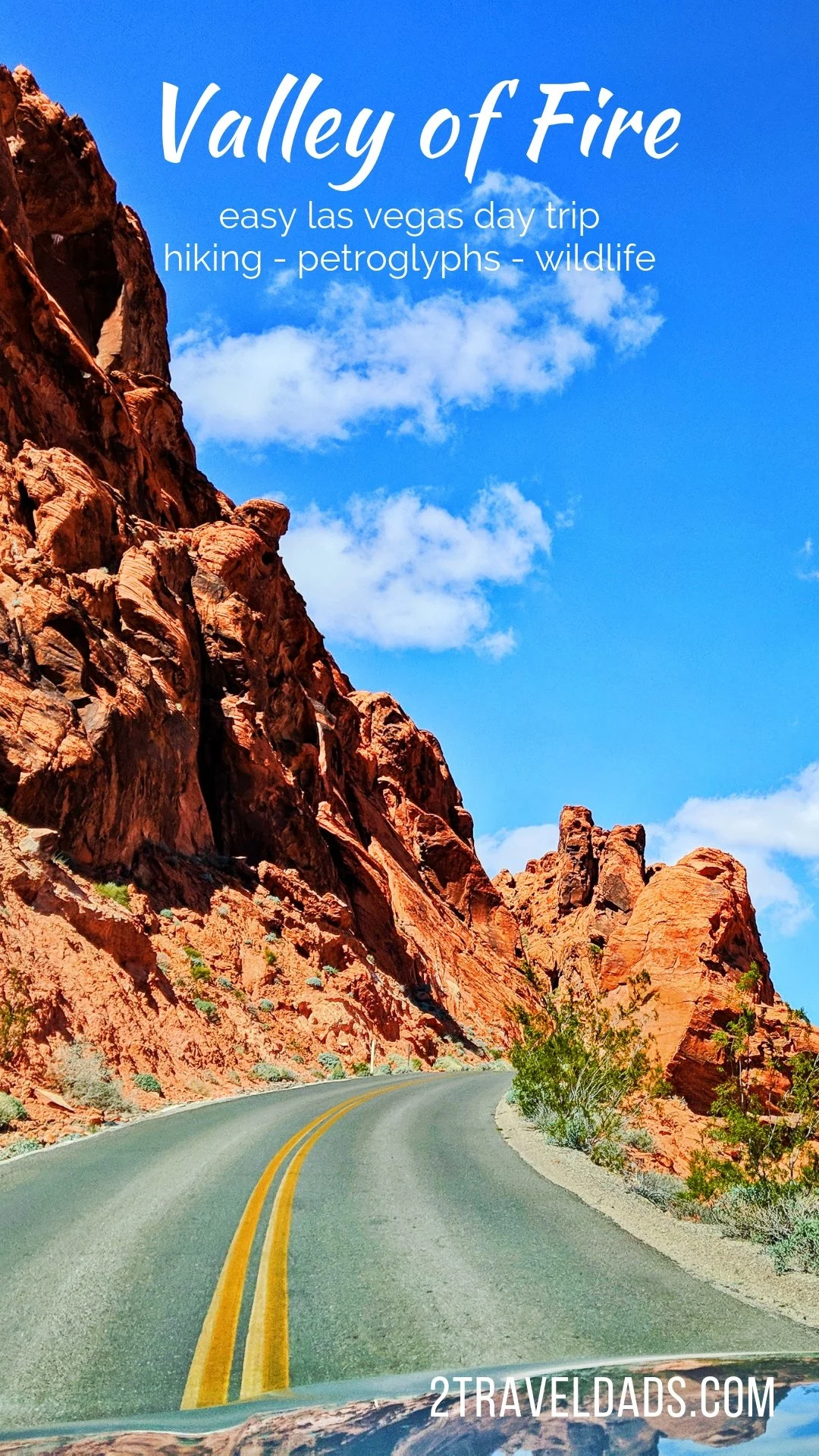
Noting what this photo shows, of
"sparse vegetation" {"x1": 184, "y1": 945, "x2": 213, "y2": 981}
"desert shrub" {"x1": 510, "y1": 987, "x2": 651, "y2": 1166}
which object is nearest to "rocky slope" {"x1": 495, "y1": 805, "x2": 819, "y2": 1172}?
"desert shrub" {"x1": 510, "y1": 987, "x2": 651, "y2": 1166}

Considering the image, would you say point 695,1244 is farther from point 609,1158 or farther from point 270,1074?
point 270,1074

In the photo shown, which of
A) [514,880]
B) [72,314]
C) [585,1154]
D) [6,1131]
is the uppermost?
[72,314]

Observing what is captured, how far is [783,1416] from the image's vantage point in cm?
306

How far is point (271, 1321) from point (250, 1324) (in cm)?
12

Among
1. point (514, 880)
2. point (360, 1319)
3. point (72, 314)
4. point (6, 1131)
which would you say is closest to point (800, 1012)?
point (360, 1319)

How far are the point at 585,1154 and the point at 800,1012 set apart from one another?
11.5 feet

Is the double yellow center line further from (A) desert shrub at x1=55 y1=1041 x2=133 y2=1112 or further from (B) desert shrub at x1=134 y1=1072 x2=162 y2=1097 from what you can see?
(B) desert shrub at x1=134 y1=1072 x2=162 y2=1097

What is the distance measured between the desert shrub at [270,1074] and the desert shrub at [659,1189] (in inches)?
625

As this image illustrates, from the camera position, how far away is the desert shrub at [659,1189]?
9828mm

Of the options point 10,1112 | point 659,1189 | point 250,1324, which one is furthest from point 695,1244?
point 10,1112

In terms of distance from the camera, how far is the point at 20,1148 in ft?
39.7

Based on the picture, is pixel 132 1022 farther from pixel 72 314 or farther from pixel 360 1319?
pixel 72 314

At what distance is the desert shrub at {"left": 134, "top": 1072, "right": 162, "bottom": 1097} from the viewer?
63.0ft

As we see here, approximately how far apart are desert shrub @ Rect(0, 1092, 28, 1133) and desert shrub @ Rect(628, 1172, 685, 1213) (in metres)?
8.90
